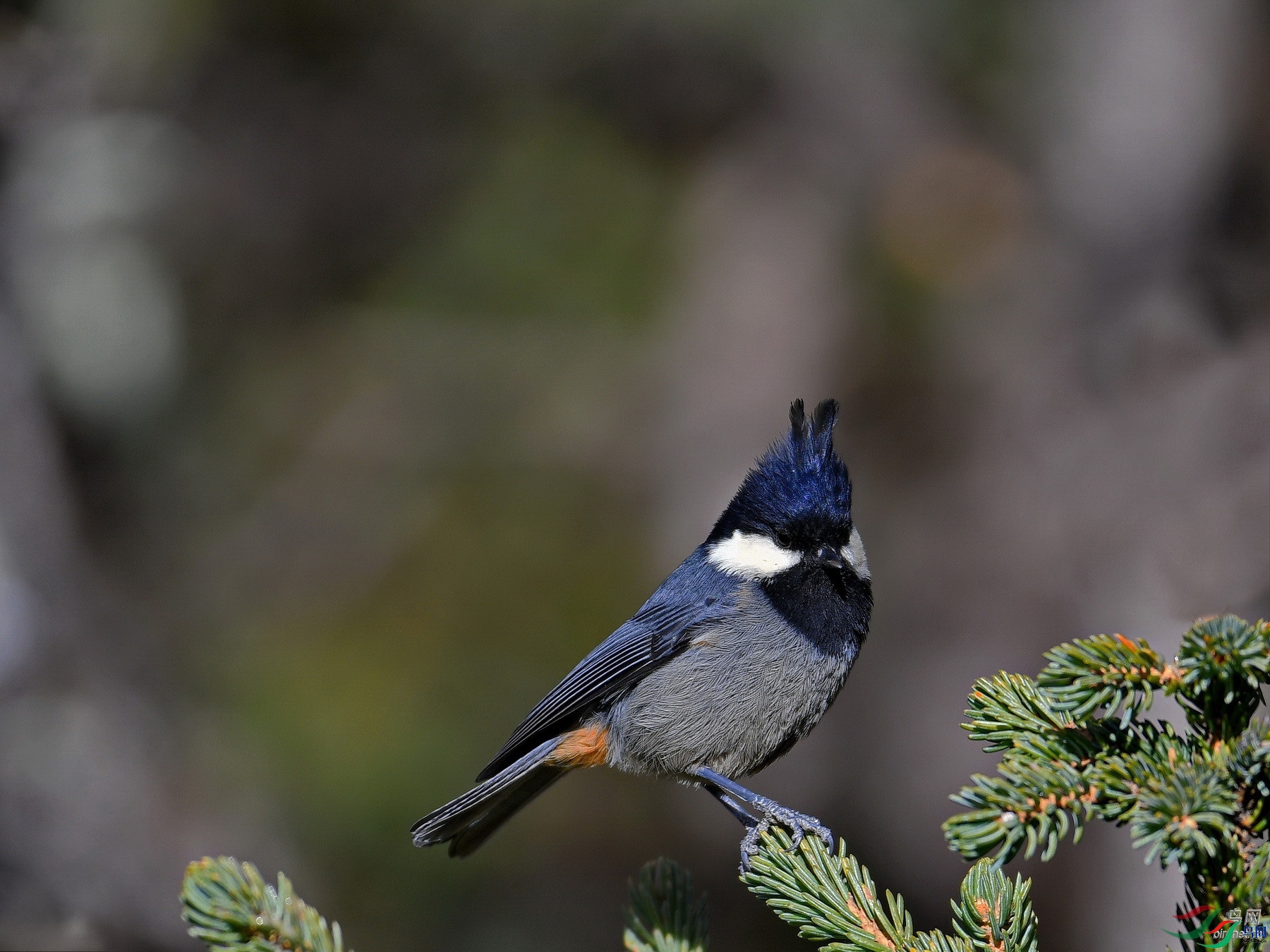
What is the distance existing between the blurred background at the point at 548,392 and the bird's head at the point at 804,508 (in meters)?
1.84

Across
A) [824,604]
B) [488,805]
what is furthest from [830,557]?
[488,805]

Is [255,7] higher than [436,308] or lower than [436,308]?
higher

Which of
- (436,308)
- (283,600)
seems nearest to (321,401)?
(436,308)

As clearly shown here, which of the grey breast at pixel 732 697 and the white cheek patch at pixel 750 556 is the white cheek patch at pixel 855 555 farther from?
the grey breast at pixel 732 697

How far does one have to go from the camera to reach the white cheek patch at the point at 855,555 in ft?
9.69

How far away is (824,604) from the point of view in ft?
9.52

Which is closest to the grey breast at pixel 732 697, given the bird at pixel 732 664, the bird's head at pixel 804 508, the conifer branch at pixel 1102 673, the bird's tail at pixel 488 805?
the bird at pixel 732 664

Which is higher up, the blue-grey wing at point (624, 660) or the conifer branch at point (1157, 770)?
the blue-grey wing at point (624, 660)

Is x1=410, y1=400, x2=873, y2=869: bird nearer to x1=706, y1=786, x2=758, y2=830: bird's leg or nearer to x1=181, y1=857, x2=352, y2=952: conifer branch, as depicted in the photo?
x1=706, y1=786, x2=758, y2=830: bird's leg

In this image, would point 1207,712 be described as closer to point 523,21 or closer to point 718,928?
point 718,928

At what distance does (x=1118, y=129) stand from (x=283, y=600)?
5212 millimetres

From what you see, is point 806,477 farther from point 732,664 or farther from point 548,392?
point 548,392

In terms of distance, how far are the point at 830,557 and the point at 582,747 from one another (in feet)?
3.10

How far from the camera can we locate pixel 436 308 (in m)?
6.18
